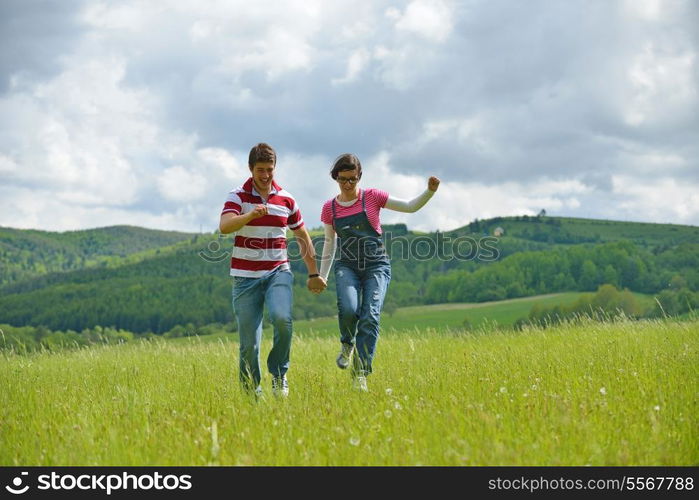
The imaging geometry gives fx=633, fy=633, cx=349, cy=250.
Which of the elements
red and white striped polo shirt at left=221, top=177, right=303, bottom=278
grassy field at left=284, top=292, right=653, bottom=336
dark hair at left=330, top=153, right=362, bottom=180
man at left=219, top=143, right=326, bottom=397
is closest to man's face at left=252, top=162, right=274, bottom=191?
man at left=219, top=143, right=326, bottom=397

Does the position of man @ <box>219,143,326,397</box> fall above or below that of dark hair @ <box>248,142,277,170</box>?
below

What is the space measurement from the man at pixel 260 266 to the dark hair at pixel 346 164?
761 millimetres

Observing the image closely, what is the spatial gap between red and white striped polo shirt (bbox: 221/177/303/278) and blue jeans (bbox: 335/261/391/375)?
0.83 metres

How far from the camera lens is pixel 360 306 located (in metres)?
7.15

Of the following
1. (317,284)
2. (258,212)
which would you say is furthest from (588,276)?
(258,212)

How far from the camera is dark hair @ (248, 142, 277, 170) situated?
638 centimetres

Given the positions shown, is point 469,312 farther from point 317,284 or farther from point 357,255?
point 317,284

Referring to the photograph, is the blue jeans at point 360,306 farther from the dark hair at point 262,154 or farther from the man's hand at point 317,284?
the dark hair at point 262,154

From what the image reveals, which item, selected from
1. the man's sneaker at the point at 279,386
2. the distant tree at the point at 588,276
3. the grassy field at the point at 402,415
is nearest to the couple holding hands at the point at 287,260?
the man's sneaker at the point at 279,386

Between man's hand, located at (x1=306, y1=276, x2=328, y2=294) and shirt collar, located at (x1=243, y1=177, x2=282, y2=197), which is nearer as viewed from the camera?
shirt collar, located at (x1=243, y1=177, x2=282, y2=197)

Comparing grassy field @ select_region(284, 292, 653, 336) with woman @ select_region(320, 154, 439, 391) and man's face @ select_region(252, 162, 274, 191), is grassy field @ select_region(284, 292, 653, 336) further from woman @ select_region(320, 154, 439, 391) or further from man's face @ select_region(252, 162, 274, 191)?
man's face @ select_region(252, 162, 274, 191)
